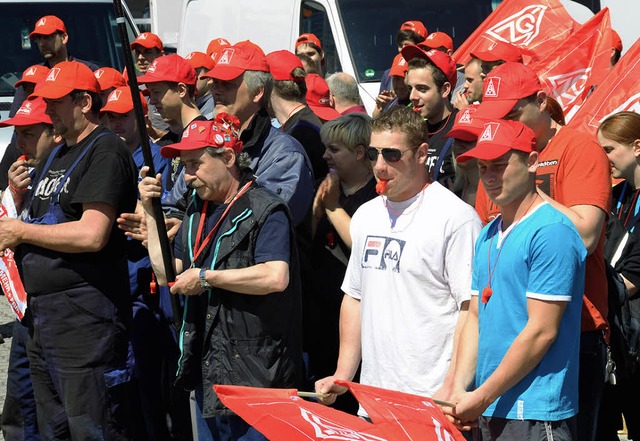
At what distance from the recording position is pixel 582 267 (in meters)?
3.96

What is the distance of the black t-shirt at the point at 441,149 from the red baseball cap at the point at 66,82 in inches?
71.7

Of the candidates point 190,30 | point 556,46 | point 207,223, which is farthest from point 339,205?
point 190,30

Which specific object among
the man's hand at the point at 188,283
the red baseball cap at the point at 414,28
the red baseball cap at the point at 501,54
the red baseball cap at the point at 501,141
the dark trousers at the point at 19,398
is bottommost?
the dark trousers at the point at 19,398

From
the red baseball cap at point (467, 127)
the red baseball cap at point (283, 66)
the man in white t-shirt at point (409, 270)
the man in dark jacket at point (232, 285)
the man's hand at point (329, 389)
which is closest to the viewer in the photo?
the man's hand at point (329, 389)

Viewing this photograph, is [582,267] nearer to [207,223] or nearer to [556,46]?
[207,223]

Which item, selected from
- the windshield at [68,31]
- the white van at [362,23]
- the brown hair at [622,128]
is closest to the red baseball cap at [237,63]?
the brown hair at [622,128]

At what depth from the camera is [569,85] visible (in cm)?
732

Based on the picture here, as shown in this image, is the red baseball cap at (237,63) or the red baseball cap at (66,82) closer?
the red baseball cap at (66,82)

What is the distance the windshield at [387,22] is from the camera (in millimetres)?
10469

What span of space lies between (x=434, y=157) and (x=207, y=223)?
148cm

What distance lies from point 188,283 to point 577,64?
11.6 ft

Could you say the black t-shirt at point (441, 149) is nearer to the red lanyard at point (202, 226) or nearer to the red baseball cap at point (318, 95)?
the red lanyard at point (202, 226)

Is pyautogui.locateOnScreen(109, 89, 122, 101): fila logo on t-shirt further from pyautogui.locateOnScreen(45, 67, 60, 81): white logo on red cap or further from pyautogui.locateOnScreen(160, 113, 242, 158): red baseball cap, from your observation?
pyautogui.locateOnScreen(160, 113, 242, 158): red baseball cap

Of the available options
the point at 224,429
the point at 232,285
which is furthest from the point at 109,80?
the point at 224,429
